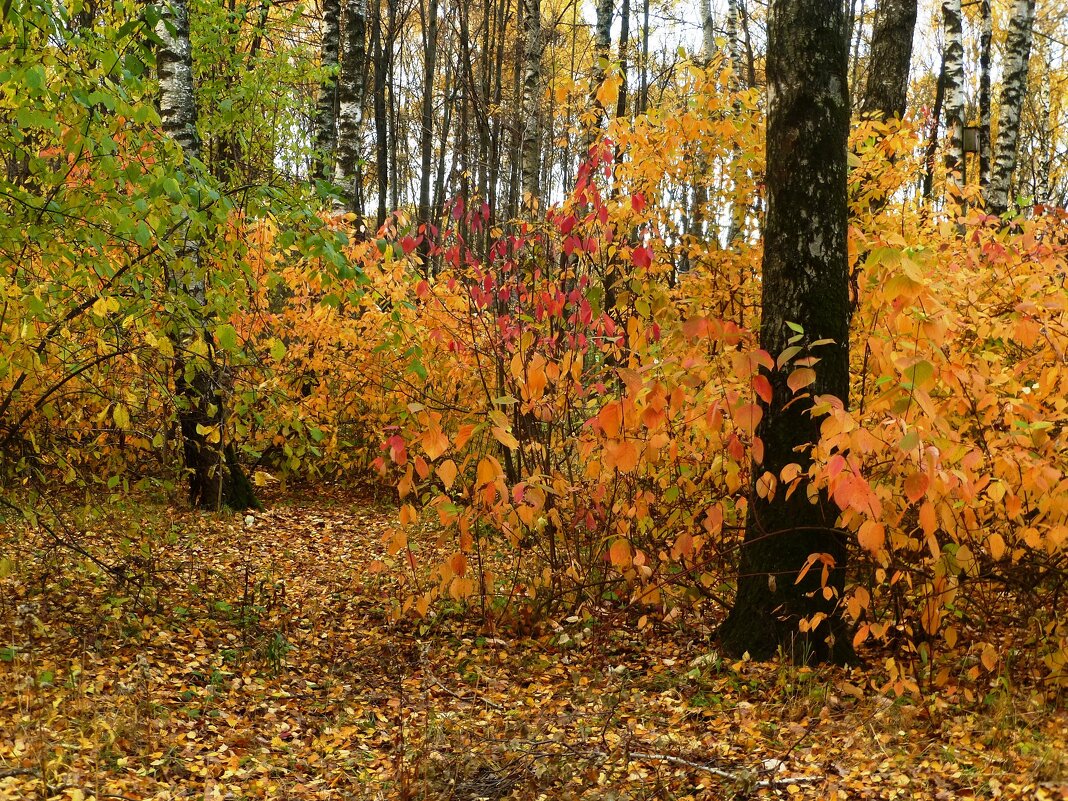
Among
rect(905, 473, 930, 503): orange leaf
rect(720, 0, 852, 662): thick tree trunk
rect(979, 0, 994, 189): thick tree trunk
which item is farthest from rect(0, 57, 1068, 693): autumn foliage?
rect(979, 0, 994, 189): thick tree trunk

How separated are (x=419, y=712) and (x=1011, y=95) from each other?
11311mm

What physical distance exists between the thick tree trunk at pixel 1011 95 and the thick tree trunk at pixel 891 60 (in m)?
5.44

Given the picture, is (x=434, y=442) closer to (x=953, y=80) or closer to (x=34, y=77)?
(x=34, y=77)

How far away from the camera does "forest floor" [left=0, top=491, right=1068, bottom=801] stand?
2.70m

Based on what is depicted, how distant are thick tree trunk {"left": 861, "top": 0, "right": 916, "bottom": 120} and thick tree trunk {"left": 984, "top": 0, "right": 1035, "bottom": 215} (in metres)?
5.44

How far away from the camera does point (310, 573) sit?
5609 mm

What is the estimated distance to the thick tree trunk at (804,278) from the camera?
351 cm

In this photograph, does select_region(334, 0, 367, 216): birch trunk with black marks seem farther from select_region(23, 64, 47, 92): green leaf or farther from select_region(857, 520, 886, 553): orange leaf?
select_region(857, 520, 886, 553): orange leaf

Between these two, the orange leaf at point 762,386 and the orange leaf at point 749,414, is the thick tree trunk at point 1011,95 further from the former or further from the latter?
the orange leaf at point 762,386

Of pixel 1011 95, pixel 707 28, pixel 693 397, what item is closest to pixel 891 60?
pixel 693 397

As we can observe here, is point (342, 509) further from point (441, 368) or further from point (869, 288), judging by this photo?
point (869, 288)

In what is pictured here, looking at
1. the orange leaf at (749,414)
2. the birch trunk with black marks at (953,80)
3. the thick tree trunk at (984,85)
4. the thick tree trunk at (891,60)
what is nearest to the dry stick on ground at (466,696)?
the orange leaf at (749,414)

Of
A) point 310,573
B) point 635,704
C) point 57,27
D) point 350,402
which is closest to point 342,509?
point 350,402

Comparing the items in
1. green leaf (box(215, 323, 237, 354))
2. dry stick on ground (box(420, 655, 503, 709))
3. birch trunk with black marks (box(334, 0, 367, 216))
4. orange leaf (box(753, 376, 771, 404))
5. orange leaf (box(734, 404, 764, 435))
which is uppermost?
birch trunk with black marks (box(334, 0, 367, 216))
